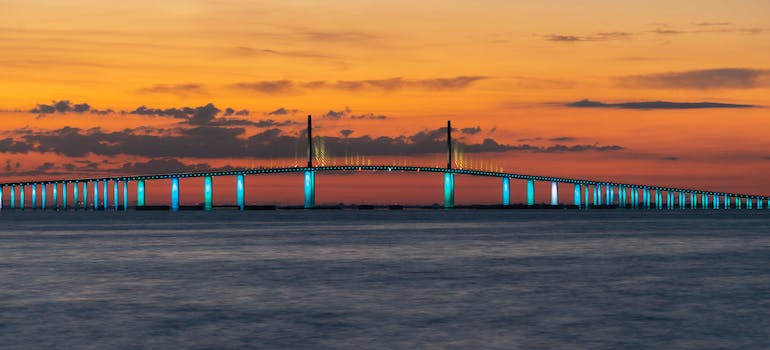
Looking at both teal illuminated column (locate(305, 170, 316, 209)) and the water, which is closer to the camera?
the water

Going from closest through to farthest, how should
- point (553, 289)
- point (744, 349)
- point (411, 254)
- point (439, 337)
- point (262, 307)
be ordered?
point (744, 349) → point (439, 337) → point (262, 307) → point (553, 289) → point (411, 254)

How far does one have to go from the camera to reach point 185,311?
20391mm

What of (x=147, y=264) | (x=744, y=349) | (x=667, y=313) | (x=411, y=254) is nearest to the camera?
(x=744, y=349)

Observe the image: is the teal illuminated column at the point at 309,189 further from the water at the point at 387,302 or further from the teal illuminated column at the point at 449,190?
the water at the point at 387,302

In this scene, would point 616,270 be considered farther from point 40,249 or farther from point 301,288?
point 40,249

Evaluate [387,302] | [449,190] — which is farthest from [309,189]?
[387,302]

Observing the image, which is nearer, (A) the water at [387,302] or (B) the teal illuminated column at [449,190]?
(A) the water at [387,302]

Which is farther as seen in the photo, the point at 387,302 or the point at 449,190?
the point at 449,190

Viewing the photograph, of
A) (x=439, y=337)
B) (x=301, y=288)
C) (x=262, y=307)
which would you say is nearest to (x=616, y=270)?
(x=301, y=288)

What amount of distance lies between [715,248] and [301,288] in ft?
92.7

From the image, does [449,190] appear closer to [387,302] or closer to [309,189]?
[309,189]

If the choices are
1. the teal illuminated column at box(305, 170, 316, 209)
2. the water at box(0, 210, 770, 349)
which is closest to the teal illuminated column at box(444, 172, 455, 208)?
the teal illuminated column at box(305, 170, 316, 209)

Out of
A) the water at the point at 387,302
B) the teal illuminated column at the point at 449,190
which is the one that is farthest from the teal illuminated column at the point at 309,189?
the water at the point at 387,302

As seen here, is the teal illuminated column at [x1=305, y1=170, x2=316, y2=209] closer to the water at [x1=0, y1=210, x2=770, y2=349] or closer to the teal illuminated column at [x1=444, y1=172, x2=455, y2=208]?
the teal illuminated column at [x1=444, y1=172, x2=455, y2=208]
